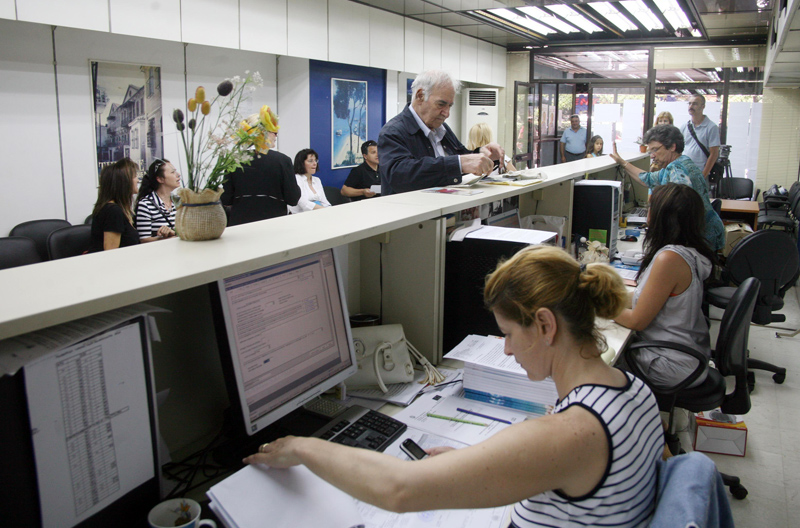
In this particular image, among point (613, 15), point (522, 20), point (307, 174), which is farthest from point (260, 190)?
point (613, 15)

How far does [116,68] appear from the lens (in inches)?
177

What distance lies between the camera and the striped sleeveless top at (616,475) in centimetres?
102

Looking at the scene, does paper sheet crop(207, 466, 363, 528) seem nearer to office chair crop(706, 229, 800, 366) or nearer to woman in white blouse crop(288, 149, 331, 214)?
office chair crop(706, 229, 800, 366)

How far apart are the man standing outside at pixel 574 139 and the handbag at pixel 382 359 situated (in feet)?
30.8

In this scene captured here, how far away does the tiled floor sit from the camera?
2559 millimetres

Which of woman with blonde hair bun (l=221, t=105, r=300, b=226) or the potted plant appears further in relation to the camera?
woman with blonde hair bun (l=221, t=105, r=300, b=226)

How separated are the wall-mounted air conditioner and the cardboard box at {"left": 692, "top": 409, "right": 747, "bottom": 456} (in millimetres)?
7621

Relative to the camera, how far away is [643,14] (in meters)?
7.62

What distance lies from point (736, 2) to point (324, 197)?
16.0 feet

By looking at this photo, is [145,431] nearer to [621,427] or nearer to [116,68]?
[621,427]

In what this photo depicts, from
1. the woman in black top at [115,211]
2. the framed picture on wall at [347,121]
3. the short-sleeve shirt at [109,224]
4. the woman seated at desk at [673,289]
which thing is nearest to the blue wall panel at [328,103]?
the framed picture on wall at [347,121]

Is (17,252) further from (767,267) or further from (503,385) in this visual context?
(767,267)

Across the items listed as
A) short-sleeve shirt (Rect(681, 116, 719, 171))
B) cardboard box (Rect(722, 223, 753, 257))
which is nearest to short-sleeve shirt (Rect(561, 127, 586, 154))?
short-sleeve shirt (Rect(681, 116, 719, 171))

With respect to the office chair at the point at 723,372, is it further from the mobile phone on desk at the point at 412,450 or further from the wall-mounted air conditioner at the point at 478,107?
the wall-mounted air conditioner at the point at 478,107
